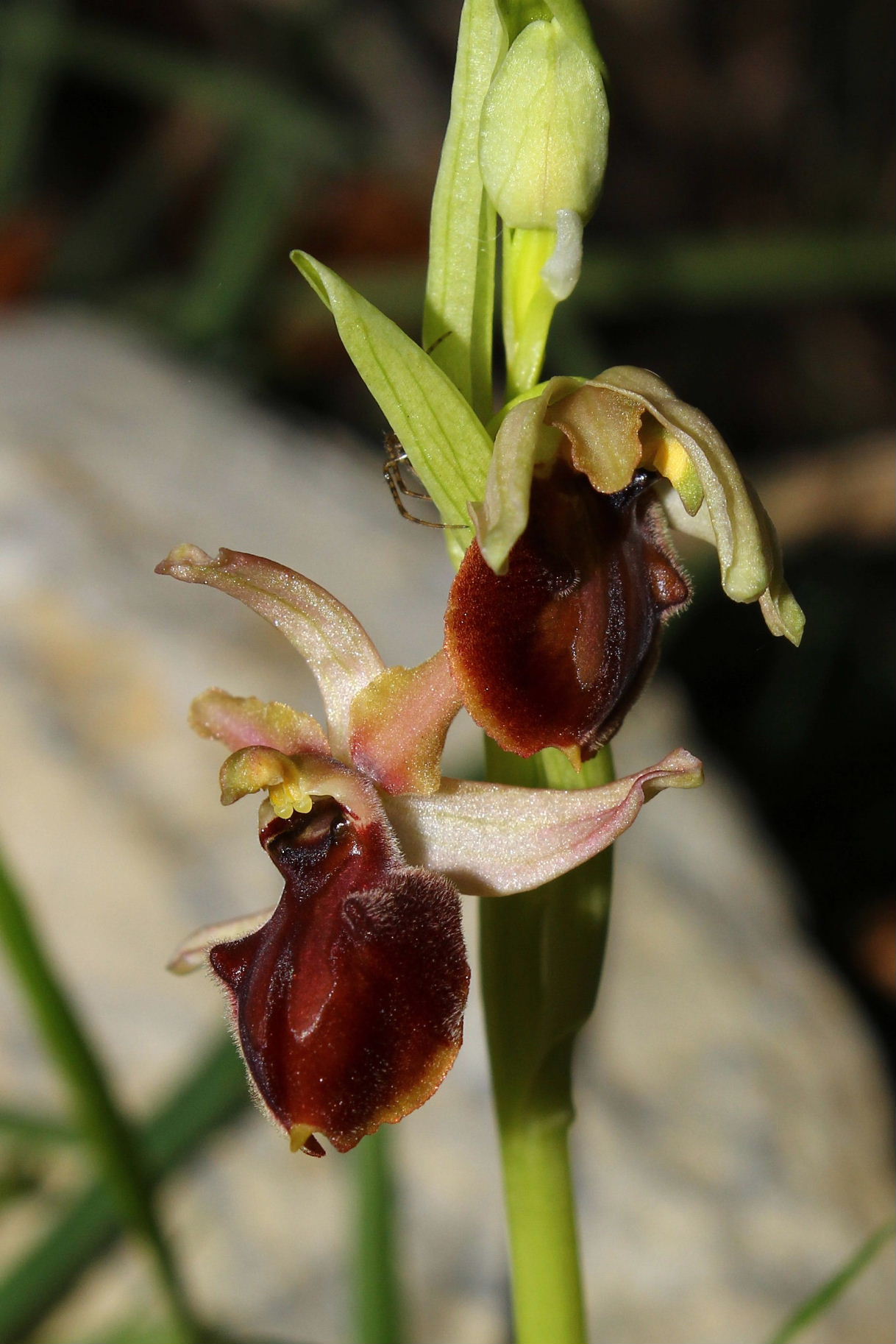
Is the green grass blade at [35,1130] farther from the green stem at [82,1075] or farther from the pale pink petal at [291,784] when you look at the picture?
the pale pink petal at [291,784]

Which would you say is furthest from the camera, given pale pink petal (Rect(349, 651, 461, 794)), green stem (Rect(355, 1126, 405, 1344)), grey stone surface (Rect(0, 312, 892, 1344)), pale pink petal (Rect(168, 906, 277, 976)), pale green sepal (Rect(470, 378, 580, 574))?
grey stone surface (Rect(0, 312, 892, 1344))

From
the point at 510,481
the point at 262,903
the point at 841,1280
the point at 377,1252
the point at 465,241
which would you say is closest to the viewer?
the point at 510,481

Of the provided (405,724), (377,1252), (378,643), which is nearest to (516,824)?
(405,724)

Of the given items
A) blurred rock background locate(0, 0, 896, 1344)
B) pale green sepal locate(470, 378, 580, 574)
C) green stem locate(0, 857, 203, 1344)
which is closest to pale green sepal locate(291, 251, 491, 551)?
pale green sepal locate(470, 378, 580, 574)

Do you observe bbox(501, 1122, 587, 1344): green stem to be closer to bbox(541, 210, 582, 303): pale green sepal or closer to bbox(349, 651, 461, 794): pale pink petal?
bbox(349, 651, 461, 794): pale pink petal

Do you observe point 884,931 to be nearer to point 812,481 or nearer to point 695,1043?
point 812,481

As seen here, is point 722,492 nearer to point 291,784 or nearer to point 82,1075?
A: point 291,784
